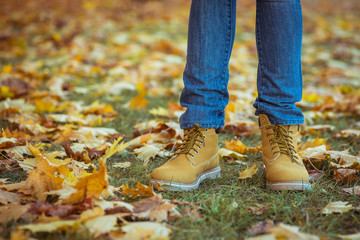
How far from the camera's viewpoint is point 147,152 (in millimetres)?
1566

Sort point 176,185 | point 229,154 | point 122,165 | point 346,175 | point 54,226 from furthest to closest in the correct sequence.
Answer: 1. point 229,154
2. point 122,165
3. point 346,175
4. point 176,185
5. point 54,226

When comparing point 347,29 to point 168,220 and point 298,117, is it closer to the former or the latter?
point 298,117

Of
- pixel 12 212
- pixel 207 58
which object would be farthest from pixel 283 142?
pixel 12 212

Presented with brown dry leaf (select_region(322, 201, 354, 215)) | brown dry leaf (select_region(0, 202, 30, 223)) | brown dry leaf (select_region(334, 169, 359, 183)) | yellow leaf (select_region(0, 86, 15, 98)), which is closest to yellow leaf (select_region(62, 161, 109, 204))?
brown dry leaf (select_region(0, 202, 30, 223))

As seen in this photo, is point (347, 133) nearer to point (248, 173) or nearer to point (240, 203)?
point (248, 173)

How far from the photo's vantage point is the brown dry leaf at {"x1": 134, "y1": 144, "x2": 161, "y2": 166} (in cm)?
155

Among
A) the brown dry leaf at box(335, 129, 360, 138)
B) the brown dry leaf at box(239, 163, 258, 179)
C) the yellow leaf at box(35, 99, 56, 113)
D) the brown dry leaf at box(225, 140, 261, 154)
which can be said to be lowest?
the brown dry leaf at box(239, 163, 258, 179)

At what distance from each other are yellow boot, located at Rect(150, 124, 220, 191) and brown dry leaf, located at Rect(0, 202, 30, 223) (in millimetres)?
457

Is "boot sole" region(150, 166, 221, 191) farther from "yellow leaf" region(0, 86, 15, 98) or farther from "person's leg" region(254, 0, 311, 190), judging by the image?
"yellow leaf" region(0, 86, 15, 98)

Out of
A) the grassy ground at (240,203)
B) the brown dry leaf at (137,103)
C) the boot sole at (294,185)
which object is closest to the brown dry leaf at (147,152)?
the grassy ground at (240,203)

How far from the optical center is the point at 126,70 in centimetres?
364

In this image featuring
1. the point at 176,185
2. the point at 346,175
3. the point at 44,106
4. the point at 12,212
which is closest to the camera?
the point at 12,212

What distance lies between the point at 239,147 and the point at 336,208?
632 mm

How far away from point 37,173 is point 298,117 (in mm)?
990
